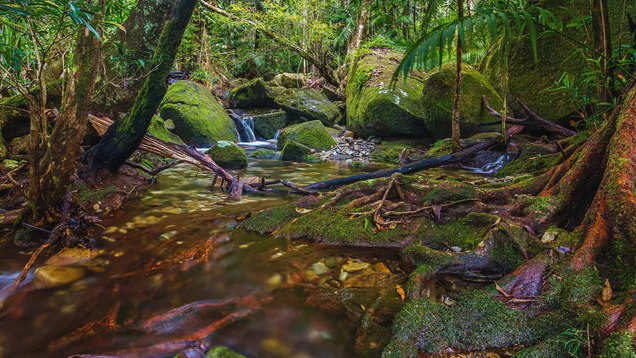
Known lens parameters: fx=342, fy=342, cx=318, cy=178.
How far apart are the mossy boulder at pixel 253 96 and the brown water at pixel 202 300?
11.7 metres

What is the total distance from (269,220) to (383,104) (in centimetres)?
743

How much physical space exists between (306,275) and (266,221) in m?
1.07

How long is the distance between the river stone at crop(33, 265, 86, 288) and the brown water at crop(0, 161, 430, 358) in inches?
2.3

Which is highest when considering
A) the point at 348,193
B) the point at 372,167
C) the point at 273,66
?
the point at 273,66

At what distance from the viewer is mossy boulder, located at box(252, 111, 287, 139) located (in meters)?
13.1

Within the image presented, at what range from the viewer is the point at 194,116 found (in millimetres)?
10336

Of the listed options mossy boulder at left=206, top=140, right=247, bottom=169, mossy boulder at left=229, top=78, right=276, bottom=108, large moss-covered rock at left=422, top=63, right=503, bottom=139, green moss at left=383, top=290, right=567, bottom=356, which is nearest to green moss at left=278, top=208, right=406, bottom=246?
green moss at left=383, top=290, right=567, bottom=356

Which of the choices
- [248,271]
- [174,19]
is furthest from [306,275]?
[174,19]

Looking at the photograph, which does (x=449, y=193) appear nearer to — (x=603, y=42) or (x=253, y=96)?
(x=603, y=42)

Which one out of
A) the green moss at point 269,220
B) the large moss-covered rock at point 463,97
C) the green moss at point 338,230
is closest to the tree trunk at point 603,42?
the green moss at point 338,230

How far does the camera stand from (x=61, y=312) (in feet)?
Result: 7.31

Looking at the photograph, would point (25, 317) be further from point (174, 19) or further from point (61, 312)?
point (174, 19)

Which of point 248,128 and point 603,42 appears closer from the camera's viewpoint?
point 603,42

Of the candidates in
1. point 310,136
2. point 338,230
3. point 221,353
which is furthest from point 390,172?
point 310,136
